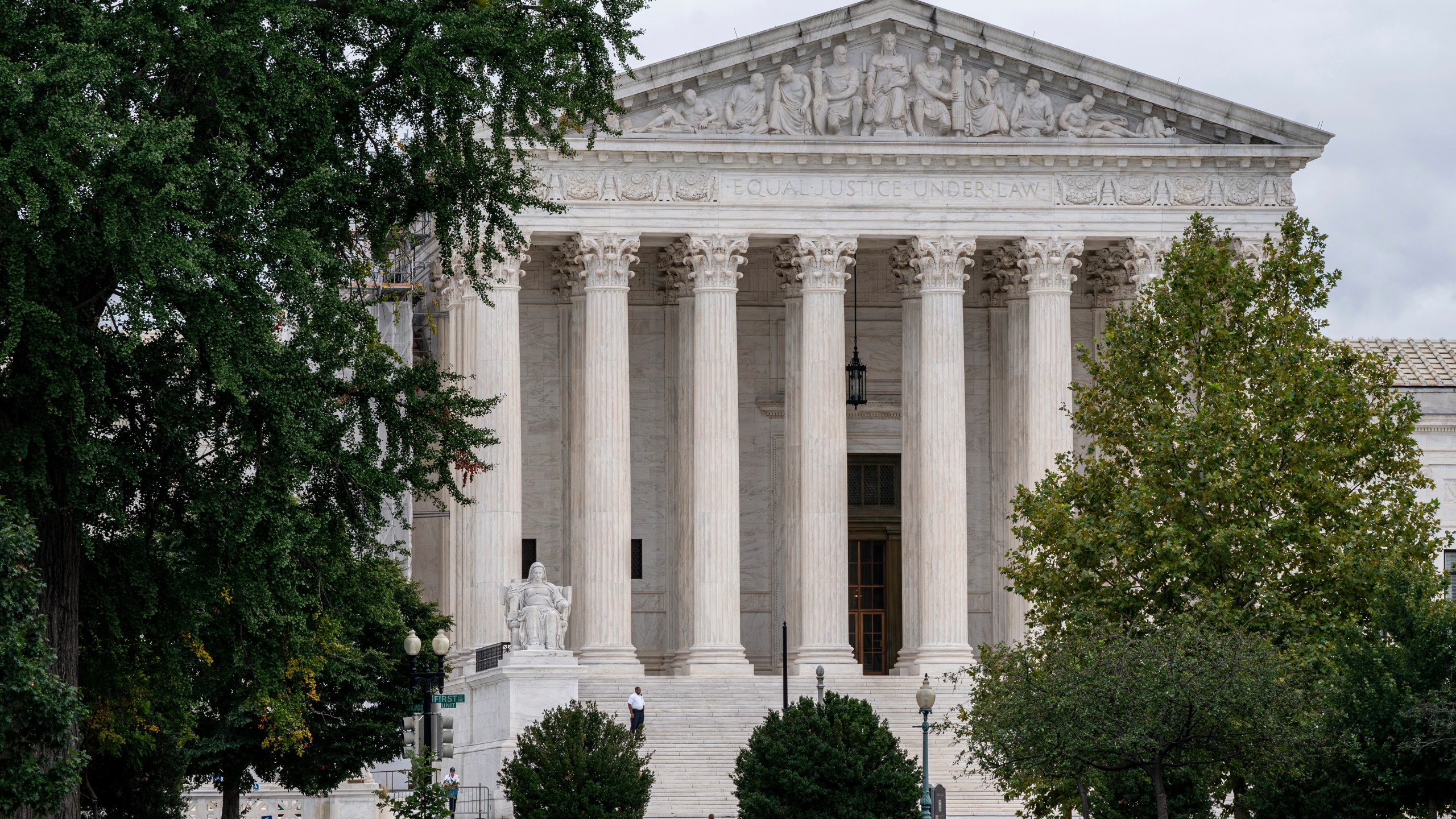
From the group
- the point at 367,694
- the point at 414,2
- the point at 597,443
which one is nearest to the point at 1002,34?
the point at 597,443

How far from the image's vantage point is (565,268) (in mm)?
56750

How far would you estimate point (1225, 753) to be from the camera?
31.0 m

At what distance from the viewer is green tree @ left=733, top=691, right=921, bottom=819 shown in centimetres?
3572

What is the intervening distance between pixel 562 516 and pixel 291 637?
35223mm

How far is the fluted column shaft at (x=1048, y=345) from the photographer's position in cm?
5569

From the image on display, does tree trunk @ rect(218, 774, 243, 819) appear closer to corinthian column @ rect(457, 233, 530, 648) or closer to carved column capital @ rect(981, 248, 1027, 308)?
corinthian column @ rect(457, 233, 530, 648)

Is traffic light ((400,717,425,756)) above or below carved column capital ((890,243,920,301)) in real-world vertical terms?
below

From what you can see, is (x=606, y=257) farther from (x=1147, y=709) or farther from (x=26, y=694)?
(x=26, y=694)

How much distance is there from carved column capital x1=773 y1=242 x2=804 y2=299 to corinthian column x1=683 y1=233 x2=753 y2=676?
1.29 metres

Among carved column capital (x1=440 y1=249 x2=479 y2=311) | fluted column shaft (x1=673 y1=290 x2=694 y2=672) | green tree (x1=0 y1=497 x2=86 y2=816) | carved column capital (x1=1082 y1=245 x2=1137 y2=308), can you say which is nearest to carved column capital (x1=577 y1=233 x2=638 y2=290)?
fluted column shaft (x1=673 y1=290 x2=694 y2=672)

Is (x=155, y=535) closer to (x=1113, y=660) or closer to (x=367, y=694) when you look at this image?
(x=1113, y=660)

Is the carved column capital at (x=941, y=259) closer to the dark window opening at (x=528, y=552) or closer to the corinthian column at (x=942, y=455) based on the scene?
the corinthian column at (x=942, y=455)

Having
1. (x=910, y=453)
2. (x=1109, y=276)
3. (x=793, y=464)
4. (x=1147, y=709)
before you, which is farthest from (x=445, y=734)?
(x=1109, y=276)

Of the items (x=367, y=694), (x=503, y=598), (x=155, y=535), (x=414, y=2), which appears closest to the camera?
(x=414, y=2)
